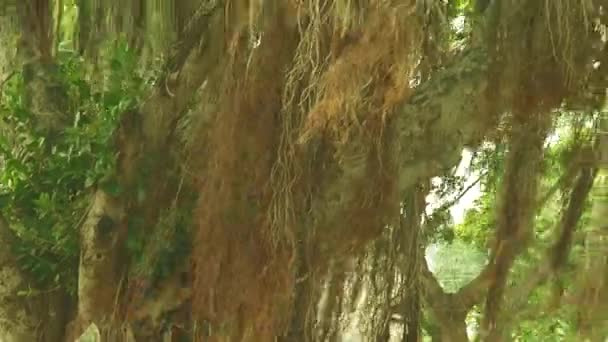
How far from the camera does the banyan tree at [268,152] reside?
7.25 feet

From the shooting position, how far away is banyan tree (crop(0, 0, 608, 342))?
2211 millimetres

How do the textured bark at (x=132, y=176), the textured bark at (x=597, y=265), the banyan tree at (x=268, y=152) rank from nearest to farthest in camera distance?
the banyan tree at (x=268, y=152), the textured bark at (x=132, y=176), the textured bark at (x=597, y=265)

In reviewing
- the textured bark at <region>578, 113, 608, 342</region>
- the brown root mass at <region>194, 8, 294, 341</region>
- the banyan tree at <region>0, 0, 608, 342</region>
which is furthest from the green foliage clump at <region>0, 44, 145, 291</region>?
the textured bark at <region>578, 113, 608, 342</region>

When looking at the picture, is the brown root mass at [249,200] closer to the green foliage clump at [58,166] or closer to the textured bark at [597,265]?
the green foliage clump at [58,166]

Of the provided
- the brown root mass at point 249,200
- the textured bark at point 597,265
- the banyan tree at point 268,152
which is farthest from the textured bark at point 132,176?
the textured bark at point 597,265

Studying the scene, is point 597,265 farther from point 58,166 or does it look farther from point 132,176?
point 58,166

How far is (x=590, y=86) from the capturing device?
8.42 feet

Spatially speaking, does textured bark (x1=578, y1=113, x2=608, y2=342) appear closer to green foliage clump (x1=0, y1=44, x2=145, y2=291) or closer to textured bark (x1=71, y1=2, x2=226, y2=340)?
textured bark (x1=71, y1=2, x2=226, y2=340)

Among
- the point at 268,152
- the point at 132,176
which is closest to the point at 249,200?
the point at 268,152

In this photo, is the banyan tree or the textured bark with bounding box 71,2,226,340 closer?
the banyan tree

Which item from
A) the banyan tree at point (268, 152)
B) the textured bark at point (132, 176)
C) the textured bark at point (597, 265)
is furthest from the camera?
the textured bark at point (597, 265)

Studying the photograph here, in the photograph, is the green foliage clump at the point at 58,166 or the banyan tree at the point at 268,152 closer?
the banyan tree at the point at 268,152

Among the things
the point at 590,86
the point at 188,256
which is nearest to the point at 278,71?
the point at 188,256

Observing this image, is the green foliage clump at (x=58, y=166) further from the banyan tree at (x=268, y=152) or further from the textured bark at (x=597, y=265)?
the textured bark at (x=597, y=265)
